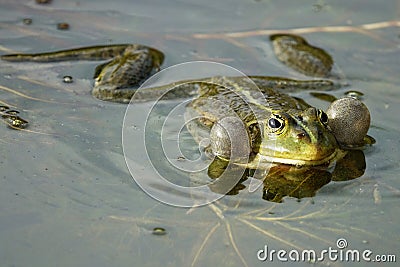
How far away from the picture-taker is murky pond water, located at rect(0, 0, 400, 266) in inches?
151

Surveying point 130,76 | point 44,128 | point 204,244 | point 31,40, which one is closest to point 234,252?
point 204,244

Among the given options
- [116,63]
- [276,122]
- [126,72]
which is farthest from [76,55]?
[276,122]

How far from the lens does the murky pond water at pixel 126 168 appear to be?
3.83 meters

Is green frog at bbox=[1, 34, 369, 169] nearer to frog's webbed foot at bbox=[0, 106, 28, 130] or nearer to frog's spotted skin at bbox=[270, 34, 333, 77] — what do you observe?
frog's spotted skin at bbox=[270, 34, 333, 77]

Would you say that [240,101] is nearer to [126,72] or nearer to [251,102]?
[251,102]

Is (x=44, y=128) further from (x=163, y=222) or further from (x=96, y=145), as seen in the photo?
(x=163, y=222)

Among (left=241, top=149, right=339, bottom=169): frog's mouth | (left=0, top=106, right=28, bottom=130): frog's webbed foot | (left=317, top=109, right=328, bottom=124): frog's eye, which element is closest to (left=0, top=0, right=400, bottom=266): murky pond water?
(left=0, top=106, right=28, bottom=130): frog's webbed foot

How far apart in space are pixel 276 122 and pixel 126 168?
3.61 feet

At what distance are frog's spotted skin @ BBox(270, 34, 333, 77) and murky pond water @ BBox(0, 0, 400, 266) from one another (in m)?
0.10

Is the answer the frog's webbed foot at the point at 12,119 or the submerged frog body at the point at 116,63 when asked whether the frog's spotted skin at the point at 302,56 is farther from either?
the frog's webbed foot at the point at 12,119

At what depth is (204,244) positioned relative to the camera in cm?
386

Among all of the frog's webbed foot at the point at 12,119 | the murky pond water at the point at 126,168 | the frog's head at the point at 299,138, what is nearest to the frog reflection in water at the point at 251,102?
the frog's head at the point at 299,138

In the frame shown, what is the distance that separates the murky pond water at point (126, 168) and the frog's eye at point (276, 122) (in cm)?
50

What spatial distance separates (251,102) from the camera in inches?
199
